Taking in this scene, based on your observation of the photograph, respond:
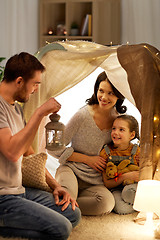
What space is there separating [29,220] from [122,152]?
1.08 m

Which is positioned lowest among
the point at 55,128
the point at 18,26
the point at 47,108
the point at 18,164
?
the point at 18,164

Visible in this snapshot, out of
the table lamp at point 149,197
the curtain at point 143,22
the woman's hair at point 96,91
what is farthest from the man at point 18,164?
the curtain at point 143,22

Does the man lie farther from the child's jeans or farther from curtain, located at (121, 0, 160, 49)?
curtain, located at (121, 0, 160, 49)

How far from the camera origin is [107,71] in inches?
115

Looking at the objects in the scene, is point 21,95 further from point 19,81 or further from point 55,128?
point 55,128

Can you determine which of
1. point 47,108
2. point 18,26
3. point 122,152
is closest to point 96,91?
point 122,152

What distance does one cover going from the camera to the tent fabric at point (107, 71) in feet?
7.84

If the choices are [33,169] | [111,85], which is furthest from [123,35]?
[33,169]

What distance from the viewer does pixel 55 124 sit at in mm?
2143

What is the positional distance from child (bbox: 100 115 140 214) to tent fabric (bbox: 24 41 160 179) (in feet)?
0.56

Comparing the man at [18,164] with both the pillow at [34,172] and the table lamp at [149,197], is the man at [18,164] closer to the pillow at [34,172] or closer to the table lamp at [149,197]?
the pillow at [34,172]

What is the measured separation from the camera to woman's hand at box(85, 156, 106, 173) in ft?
9.25

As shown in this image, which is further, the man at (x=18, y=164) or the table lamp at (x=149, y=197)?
the table lamp at (x=149, y=197)

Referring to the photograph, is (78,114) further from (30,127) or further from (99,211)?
(30,127)
